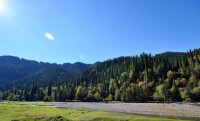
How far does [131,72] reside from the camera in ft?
588

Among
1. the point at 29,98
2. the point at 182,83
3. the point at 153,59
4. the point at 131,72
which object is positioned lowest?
the point at 29,98

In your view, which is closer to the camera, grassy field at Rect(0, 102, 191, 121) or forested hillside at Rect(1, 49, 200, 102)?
grassy field at Rect(0, 102, 191, 121)

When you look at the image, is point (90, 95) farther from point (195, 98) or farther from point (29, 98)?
point (195, 98)

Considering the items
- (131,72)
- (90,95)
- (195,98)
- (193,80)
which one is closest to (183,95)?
(195,98)

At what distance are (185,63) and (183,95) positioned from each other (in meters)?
63.0

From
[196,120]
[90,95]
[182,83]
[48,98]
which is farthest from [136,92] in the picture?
[48,98]

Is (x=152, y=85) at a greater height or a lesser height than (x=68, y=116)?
greater

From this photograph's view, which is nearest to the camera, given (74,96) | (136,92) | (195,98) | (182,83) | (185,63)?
(195,98)

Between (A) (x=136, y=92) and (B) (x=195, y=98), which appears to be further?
(A) (x=136, y=92)

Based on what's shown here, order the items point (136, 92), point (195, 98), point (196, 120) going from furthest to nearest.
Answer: point (136, 92), point (195, 98), point (196, 120)

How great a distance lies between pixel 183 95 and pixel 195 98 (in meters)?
7.67

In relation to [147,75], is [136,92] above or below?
below

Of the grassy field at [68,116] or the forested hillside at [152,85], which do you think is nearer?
the grassy field at [68,116]

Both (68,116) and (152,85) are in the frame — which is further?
(152,85)
